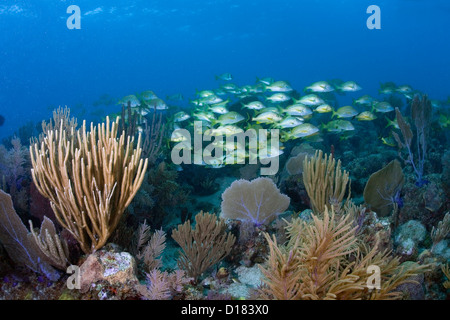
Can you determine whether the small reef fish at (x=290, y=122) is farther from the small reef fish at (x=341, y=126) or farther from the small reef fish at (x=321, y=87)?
the small reef fish at (x=321, y=87)

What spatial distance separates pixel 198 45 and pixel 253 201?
8432 centimetres

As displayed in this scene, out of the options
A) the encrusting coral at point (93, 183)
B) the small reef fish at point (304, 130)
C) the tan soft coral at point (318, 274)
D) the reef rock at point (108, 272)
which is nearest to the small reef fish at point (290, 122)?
the small reef fish at point (304, 130)

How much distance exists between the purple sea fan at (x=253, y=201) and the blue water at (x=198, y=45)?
79.1ft

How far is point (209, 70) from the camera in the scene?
115062mm

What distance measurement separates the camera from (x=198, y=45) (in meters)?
79.8

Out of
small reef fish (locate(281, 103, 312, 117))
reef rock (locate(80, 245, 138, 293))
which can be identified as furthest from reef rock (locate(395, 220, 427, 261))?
small reef fish (locate(281, 103, 312, 117))

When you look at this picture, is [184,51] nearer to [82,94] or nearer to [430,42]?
[82,94]

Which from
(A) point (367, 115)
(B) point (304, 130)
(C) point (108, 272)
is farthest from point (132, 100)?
(A) point (367, 115)

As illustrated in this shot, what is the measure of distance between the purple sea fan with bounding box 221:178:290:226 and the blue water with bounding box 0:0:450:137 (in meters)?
24.1

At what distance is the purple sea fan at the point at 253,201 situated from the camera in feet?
14.6

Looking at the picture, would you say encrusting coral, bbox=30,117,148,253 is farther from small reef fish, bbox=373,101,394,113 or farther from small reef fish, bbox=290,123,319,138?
small reef fish, bbox=373,101,394,113
